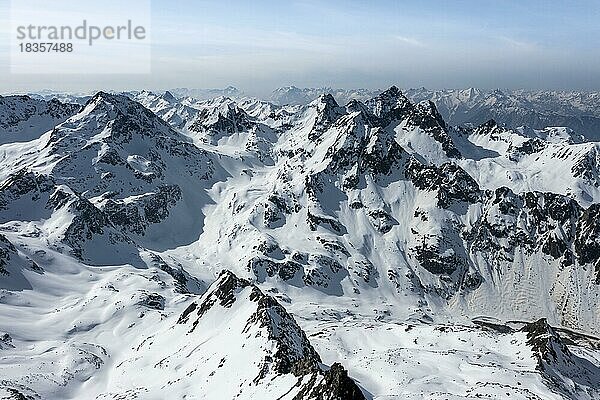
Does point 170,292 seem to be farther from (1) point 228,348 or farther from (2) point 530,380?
(2) point 530,380

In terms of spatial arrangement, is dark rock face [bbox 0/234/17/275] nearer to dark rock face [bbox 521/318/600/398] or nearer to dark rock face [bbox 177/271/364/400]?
dark rock face [bbox 177/271/364/400]

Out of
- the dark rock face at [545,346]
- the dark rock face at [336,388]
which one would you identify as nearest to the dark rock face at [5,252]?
the dark rock face at [336,388]

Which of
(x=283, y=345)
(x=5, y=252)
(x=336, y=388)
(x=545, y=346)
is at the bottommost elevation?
(x=5, y=252)

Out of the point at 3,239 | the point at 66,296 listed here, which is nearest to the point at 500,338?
the point at 66,296

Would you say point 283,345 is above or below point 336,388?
below

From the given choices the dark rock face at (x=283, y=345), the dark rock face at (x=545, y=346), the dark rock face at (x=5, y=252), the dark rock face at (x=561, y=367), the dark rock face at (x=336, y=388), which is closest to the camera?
the dark rock face at (x=336, y=388)

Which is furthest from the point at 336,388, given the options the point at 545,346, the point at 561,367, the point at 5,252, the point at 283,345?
the point at 5,252

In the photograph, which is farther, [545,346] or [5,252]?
[5,252]

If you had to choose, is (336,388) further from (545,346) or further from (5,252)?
(5,252)

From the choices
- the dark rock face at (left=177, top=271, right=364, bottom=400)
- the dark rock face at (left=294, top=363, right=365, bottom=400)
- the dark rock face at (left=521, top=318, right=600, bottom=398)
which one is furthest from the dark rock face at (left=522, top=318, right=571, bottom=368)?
the dark rock face at (left=294, top=363, right=365, bottom=400)

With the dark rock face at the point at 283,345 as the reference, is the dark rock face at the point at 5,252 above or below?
below

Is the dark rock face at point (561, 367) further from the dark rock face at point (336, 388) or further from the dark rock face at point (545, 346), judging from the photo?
the dark rock face at point (336, 388)
